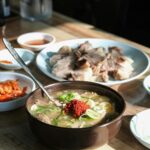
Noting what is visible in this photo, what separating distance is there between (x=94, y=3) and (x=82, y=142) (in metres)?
2.20

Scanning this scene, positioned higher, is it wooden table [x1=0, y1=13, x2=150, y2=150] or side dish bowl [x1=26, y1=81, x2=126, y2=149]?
side dish bowl [x1=26, y1=81, x2=126, y2=149]

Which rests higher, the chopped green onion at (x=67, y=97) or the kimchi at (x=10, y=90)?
the chopped green onion at (x=67, y=97)

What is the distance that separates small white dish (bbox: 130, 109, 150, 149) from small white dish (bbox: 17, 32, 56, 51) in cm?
66

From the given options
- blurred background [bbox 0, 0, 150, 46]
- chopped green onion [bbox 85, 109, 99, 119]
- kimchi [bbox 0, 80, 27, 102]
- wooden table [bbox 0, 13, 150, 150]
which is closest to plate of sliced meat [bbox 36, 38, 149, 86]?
wooden table [bbox 0, 13, 150, 150]

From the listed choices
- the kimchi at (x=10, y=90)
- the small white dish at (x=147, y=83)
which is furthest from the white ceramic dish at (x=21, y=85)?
the small white dish at (x=147, y=83)

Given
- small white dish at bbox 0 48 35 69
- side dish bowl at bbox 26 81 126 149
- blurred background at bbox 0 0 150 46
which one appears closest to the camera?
side dish bowl at bbox 26 81 126 149

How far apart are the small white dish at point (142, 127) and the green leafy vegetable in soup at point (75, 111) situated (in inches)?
3.5

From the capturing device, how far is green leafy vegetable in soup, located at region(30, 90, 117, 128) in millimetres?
1006

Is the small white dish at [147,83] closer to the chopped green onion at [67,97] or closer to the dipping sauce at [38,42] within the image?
the chopped green onion at [67,97]

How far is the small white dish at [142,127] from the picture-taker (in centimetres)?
105

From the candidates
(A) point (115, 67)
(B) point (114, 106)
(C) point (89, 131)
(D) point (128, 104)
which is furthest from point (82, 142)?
(A) point (115, 67)

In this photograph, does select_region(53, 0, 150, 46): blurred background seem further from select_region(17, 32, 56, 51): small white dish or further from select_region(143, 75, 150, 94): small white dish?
select_region(143, 75, 150, 94): small white dish

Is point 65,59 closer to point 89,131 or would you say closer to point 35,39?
point 35,39

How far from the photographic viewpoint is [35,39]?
178cm
